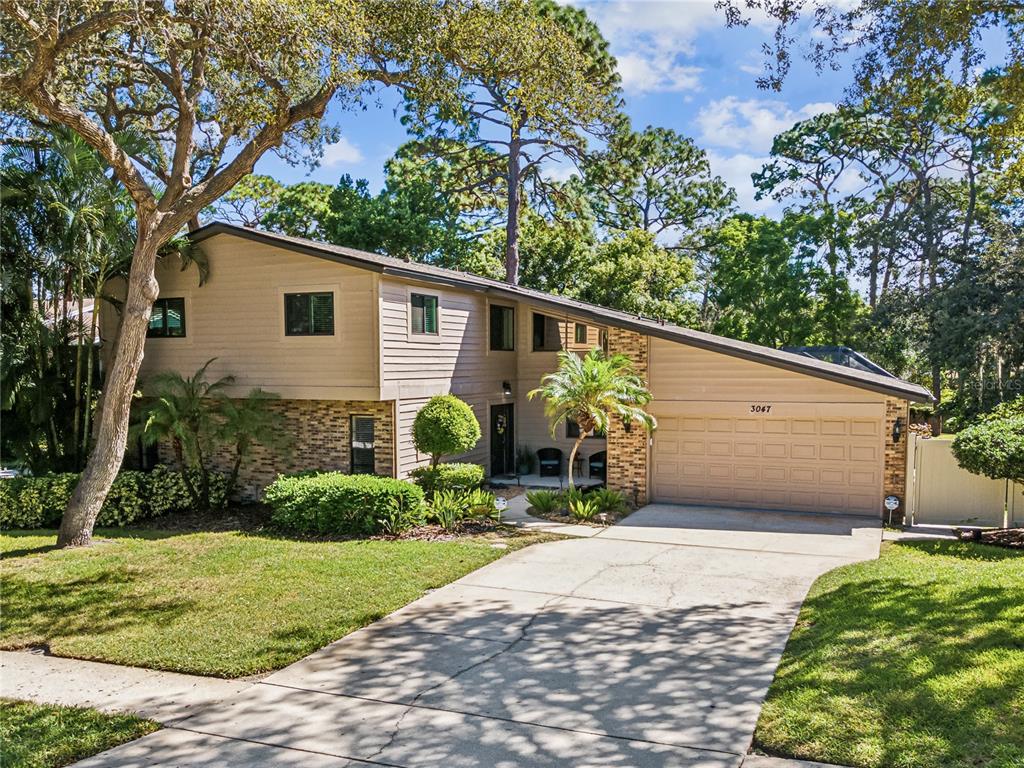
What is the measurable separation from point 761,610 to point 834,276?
81.6ft

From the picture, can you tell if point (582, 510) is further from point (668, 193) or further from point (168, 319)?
point (668, 193)

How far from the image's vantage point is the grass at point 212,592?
25.3ft

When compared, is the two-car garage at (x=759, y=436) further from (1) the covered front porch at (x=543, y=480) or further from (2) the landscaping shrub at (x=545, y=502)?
(2) the landscaping shrub at (x=545, y=502)

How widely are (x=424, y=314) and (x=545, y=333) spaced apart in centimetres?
459

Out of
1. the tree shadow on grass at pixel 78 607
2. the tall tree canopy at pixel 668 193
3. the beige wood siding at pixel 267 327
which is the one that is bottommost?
the tree shadow on grass at pixel 78 607

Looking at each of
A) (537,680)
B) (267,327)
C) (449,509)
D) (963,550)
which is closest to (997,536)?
(963,550)

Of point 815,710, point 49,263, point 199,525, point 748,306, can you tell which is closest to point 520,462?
point 199,525

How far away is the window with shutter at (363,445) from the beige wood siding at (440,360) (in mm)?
631

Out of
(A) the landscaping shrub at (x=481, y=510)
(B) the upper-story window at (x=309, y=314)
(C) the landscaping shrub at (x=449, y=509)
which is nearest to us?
(C) the landscaping shrub at (x=449, y=509)

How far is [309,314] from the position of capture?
1525 cm

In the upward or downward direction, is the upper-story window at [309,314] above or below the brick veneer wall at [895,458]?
above

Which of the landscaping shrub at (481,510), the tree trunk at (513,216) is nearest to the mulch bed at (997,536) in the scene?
the landscaping shrub at (481,510)

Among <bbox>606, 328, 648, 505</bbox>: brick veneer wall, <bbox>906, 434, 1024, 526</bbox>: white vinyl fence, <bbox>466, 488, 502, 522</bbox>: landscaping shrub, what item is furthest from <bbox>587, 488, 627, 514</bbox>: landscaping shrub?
<bbox>906, 434, 1024, 526</bbox>: white vinyl fence

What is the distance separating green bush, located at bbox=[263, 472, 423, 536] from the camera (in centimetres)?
1296
